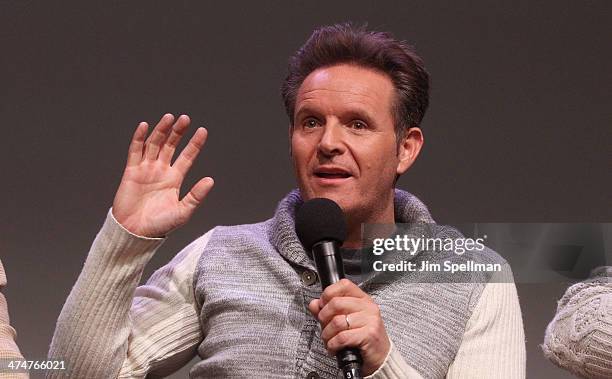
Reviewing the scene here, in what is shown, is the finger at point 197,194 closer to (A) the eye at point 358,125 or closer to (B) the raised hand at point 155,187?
(B) the raised hand at point 155,187

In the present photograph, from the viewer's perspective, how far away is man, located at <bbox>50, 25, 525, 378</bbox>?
6.25 ft

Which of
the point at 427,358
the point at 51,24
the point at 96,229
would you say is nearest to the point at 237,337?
the point at 427,358

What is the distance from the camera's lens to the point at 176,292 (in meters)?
2.11

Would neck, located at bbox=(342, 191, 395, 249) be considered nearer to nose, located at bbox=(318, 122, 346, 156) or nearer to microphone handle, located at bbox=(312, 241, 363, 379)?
nose, located at bbox=(318, 122, 346, 156)

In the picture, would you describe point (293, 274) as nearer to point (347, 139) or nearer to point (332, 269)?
point (347, 139)

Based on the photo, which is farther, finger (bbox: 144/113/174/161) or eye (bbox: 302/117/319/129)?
eye (bbox: 302/117/319/129)

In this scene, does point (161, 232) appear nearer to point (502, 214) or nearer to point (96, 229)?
point (96, 229)

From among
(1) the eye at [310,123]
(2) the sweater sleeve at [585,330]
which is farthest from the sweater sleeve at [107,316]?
(2) the sweater sleeve at [585,330]

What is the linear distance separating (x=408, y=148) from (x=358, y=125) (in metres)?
0.17

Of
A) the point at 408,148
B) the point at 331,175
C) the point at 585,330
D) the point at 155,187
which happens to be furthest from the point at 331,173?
the point at 585,330

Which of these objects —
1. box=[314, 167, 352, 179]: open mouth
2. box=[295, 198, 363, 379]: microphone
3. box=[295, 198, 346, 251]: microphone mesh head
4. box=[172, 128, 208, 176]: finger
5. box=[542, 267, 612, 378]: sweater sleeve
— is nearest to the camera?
box=[295, 198, 363, 379]: microphone

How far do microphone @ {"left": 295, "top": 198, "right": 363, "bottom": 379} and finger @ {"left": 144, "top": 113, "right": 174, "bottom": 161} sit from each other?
1.02 feet

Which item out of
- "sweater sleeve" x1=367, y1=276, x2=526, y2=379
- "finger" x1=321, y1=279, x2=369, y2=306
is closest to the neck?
"sweater sleeve" x1=367, y1=276, x2=526, y2=379

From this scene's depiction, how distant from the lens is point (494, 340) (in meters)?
2.02
